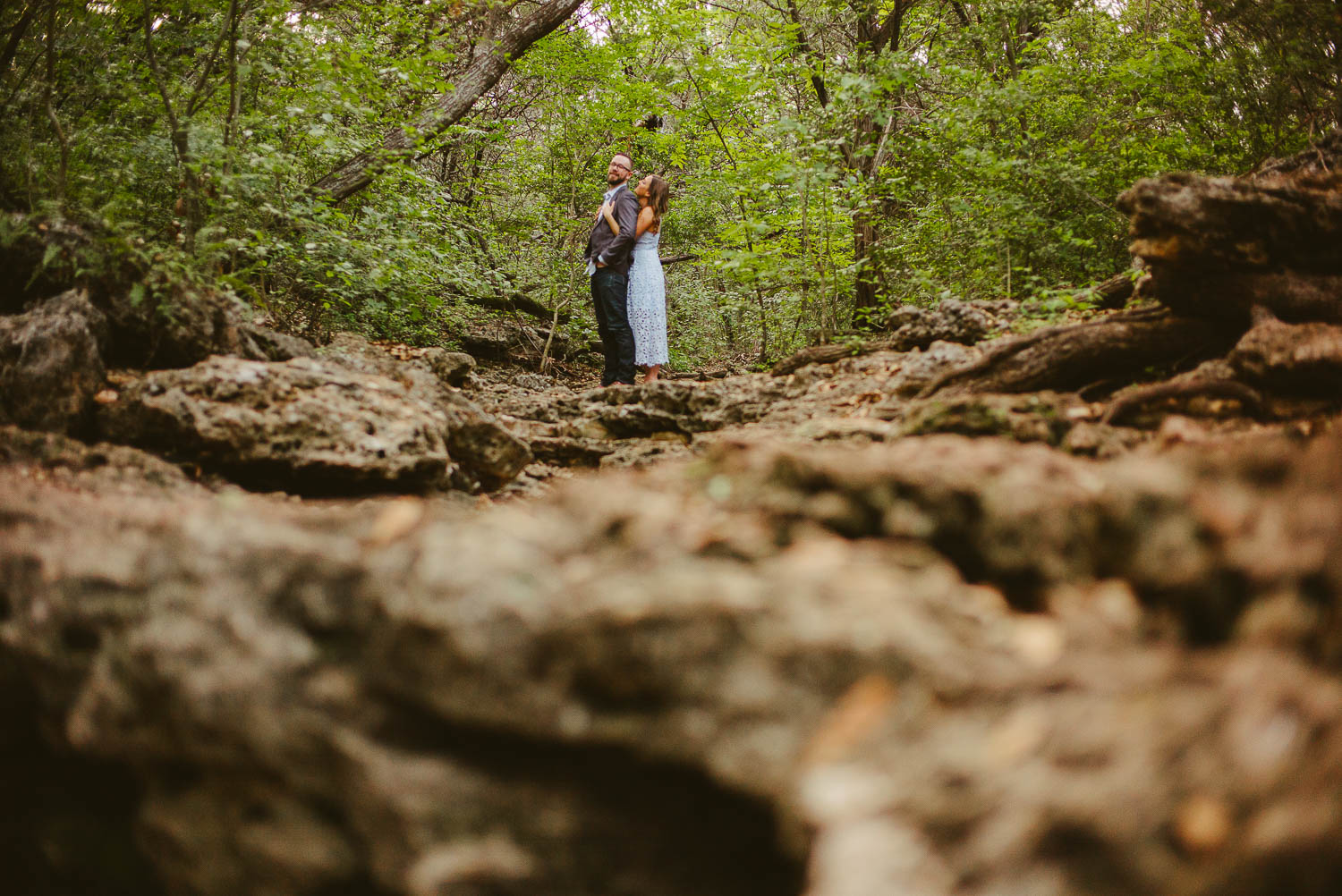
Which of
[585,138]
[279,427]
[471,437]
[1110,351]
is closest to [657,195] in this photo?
[585,138]

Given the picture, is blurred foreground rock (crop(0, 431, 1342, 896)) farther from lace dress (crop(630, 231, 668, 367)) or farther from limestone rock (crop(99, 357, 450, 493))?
lace dress (crop(630, 231, 668, 367))

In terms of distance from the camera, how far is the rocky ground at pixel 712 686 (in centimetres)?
100

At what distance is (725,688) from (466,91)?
10254mm

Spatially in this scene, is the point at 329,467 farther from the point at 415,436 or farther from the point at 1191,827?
the point at 1191,827

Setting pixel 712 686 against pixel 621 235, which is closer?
pixel 712 686

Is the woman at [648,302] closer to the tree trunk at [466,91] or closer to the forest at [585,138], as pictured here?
the forest at [585,138]

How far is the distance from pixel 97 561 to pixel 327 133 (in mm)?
5852

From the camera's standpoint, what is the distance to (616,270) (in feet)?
27.8

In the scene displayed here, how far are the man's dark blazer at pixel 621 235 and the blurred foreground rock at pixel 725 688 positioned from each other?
7032 mm

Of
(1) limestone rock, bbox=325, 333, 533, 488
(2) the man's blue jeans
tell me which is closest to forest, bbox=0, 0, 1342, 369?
(2) the man's blue jeans

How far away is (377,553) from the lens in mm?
1481

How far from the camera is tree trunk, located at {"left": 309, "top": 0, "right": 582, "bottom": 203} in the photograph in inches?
317

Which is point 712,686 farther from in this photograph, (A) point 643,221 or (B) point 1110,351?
(A) point 643,221

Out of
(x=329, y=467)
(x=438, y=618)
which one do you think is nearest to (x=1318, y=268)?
(x=438, y=618)
